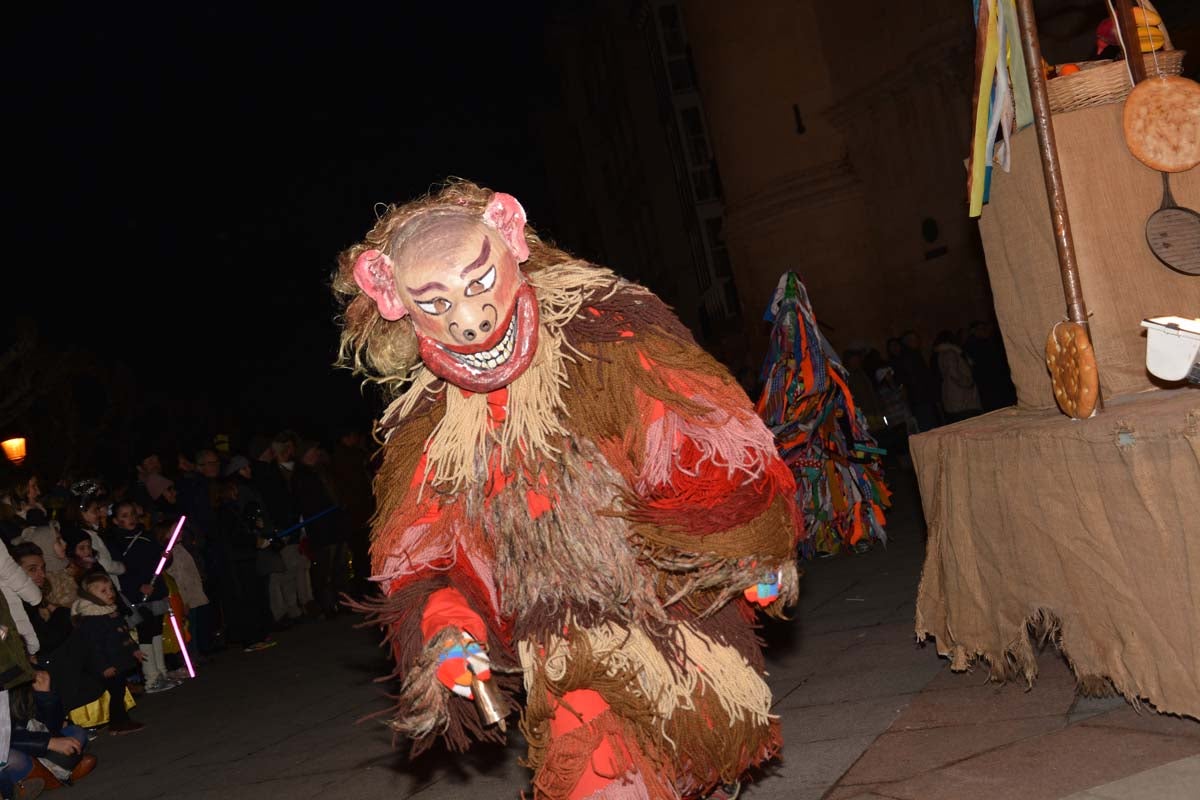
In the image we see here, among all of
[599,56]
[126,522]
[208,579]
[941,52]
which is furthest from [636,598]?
[599,56]

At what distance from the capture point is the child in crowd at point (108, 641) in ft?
24.5

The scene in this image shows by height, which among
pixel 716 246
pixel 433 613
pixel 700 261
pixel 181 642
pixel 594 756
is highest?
pixel 716 246

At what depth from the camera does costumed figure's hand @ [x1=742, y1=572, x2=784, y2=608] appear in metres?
2.62

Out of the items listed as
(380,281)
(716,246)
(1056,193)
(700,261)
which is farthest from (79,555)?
(700,261)

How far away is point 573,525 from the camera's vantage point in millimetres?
2734

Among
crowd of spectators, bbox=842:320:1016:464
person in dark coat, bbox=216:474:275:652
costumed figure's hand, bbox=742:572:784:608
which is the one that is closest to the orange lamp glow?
person in dark coat, bbox=216:474:275:652

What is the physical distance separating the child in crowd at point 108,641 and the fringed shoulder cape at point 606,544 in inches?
209

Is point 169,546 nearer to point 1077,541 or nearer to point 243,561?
point 243,561

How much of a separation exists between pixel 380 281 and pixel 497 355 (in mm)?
382

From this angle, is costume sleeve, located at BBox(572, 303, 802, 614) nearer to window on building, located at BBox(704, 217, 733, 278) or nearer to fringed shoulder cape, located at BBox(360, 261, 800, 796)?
fringed shoulder cape, located at BBox(360, 261, 800, 796)

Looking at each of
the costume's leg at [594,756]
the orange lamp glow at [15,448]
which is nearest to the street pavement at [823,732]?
the costume's leg at [594,756]

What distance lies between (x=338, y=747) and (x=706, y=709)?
383cm

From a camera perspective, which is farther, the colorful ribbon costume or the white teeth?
the colorful ribbon costume

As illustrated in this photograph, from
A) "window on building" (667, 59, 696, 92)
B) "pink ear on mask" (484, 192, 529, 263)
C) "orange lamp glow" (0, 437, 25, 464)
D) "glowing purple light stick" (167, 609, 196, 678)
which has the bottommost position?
"glowing purple light stick" (167, 609, 196, 678)
